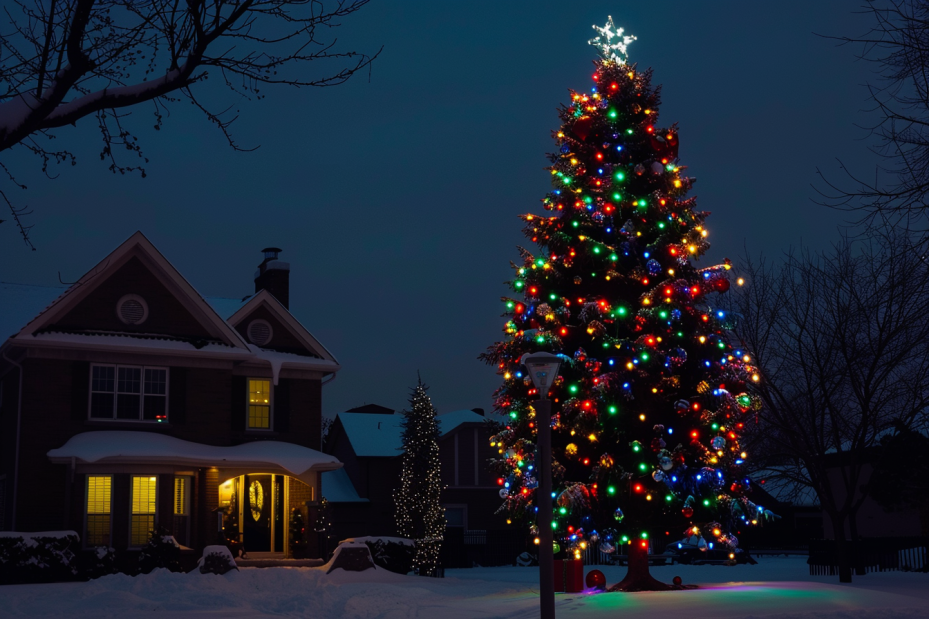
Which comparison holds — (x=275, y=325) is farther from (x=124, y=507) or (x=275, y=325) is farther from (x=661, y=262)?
(x=661, y=262)

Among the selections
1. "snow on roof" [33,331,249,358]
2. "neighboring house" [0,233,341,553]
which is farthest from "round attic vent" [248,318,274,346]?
"snow on roof" [33,331,249,358]

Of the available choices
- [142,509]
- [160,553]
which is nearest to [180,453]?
[142,509]

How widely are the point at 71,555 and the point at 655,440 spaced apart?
1421 cm

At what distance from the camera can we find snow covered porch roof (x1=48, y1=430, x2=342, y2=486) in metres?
24.1

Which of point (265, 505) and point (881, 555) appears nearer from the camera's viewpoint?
point (265, 505)

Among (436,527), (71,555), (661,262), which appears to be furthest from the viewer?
(436,527)

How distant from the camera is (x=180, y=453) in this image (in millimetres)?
25016

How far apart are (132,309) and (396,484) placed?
2085 cm

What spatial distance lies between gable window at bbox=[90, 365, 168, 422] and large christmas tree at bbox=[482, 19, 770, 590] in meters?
11.5

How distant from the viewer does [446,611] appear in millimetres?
16234

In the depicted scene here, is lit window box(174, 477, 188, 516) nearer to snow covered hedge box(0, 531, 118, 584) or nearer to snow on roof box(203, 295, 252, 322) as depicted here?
snow covered hedge box(0, 531, 118, 584)

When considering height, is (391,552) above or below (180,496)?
below

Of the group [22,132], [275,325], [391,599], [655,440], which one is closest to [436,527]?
[275,325]

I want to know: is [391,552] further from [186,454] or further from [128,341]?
[128,341]
